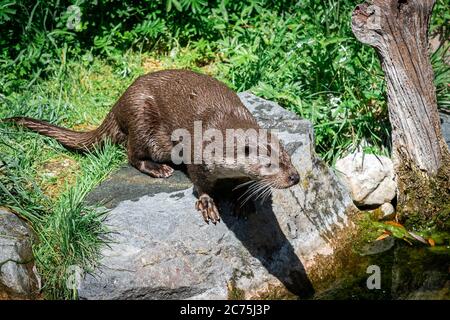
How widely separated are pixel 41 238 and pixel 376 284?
5.30ft

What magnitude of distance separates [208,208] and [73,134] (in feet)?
3.67

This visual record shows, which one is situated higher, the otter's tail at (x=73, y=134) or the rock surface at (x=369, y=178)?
the otter's tail at (x=73, y=134)

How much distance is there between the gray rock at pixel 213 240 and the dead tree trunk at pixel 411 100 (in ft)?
1.35

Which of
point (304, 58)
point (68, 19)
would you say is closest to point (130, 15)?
point (68, 19)

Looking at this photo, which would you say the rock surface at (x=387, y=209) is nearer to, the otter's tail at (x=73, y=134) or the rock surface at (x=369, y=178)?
the rock surface at (x=369, y=178)

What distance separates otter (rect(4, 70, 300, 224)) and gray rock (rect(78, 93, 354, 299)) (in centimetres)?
12

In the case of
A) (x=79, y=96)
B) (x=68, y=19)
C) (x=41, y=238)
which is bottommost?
(x=41, y=238)

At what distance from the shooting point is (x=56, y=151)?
4410 millimetres

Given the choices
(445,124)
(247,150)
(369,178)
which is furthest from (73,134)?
(445,124)

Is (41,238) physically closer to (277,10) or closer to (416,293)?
(416,293)

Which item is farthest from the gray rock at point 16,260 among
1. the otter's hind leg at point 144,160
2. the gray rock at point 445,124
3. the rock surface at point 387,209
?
the gray rock at point 445,124

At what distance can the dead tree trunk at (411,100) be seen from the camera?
3871mm

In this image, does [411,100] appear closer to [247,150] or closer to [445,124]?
[445,124]

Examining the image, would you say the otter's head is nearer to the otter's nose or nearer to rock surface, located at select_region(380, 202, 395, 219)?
the otter's nose
